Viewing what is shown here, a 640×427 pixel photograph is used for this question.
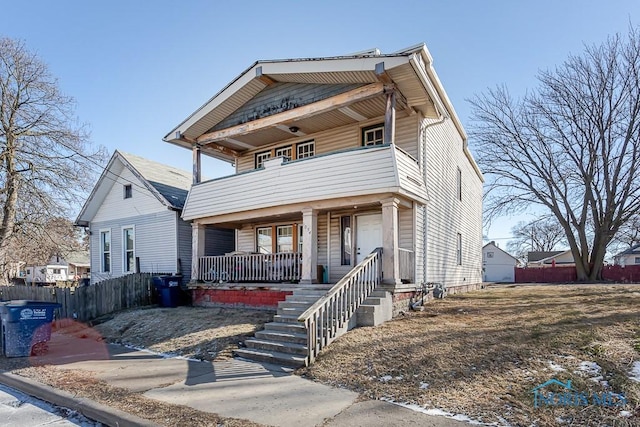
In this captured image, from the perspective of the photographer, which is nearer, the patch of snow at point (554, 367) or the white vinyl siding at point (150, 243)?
the patch of snow at point (554, 367)

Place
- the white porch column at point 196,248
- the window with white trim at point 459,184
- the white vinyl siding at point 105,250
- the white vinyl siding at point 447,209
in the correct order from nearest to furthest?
the white vinyl siding at point 447,209 → the white porch column at point 196,248 → the window with white trim at point 459,184 → the white vinyl siding at point 105,250

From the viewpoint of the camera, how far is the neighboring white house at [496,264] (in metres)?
50.6

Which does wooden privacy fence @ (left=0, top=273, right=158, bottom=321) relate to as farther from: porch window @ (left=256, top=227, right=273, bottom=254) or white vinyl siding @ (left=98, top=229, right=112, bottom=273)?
white vinyl siding @ (left=98, top=229, right=112, bottom=273)

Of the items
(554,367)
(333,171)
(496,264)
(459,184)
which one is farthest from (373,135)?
(496,264)

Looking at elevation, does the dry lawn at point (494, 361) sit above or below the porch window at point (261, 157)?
below

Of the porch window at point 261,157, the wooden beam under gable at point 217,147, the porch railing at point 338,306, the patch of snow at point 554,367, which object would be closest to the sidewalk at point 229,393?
the porch railing at point 338,306

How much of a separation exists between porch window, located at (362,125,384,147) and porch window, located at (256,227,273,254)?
5.07m

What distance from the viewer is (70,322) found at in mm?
13367

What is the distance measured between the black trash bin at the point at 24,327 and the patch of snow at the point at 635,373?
10480 millimetres

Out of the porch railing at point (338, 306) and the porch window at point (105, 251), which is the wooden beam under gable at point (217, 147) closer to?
the porch railing at point (338, 306)

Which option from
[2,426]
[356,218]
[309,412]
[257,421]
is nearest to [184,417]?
[257,421]

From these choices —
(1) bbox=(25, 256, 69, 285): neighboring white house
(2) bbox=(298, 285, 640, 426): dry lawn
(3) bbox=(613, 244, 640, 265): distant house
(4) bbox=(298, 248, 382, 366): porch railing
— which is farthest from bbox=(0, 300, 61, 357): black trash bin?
(3) bbox=(613, 244, 640, 265): distant house

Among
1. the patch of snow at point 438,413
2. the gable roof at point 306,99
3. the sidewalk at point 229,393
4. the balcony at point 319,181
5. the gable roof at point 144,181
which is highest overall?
the gable roof at point 306,99

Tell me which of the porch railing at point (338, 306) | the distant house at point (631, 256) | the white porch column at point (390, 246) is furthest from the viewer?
the distant house at point (631, 256)
